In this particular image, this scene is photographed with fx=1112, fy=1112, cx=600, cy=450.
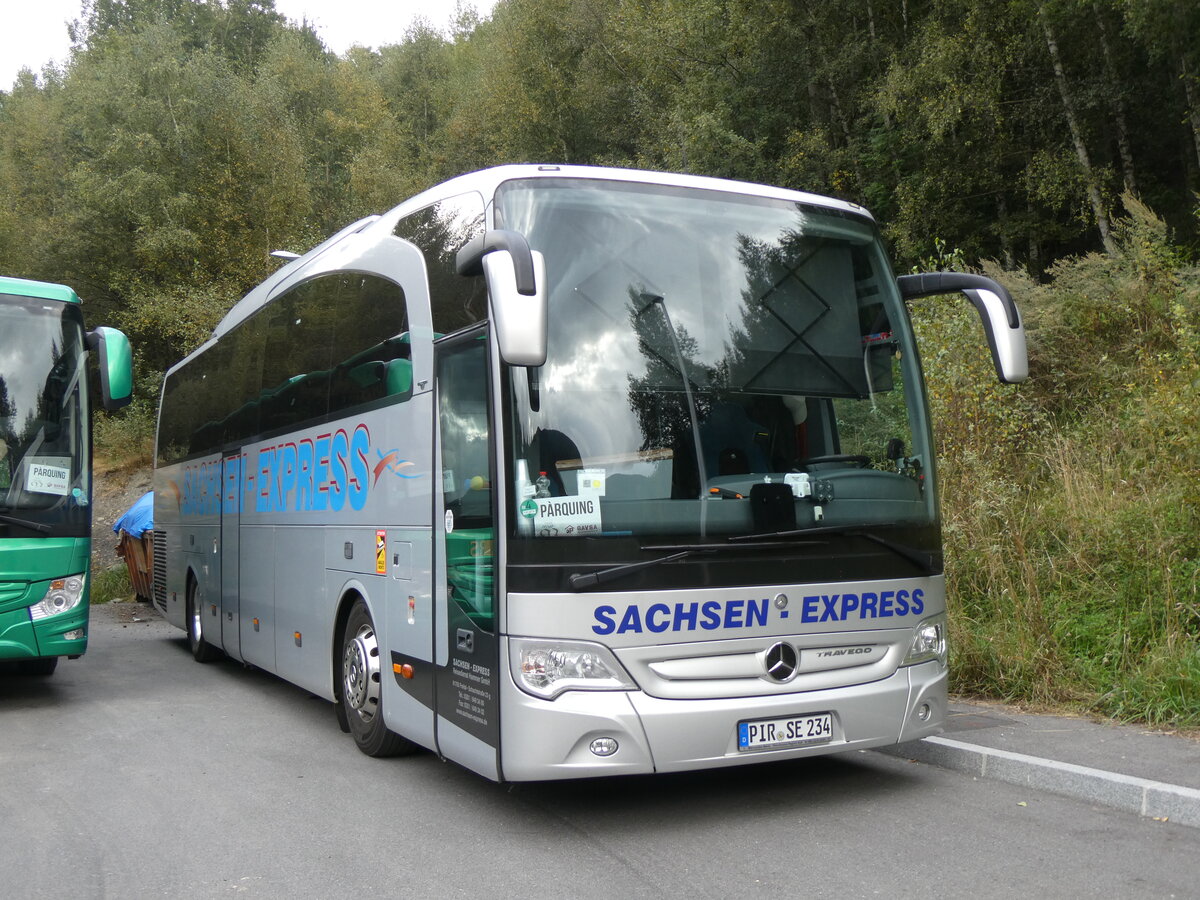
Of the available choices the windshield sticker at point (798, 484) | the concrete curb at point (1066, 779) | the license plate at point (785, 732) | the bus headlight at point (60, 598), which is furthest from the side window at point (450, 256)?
the bus headlight at point (60, 598)

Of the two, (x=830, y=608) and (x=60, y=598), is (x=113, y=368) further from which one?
(x=830, y=608)

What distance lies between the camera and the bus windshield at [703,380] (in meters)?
5.24

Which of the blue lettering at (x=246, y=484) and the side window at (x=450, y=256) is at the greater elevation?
the side window at (x=450, y=256)

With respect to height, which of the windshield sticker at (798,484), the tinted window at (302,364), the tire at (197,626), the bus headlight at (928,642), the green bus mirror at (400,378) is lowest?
the tire at (197,626)

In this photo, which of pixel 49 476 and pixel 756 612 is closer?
pixel 756 612

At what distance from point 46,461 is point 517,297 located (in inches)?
245

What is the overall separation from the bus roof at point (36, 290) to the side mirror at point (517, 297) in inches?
240

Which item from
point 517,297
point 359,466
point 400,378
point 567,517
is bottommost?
point 567,517

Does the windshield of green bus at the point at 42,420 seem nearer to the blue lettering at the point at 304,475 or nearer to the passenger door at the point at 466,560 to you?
the blue lettering at the point at 304,475

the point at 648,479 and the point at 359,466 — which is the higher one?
the point at 359,466

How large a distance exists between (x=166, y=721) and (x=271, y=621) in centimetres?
111

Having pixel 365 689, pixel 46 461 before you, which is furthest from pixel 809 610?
pixel 46 461

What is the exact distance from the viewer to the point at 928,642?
601cm

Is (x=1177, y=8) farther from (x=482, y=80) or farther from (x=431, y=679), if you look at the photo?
(x=482, y=80)
